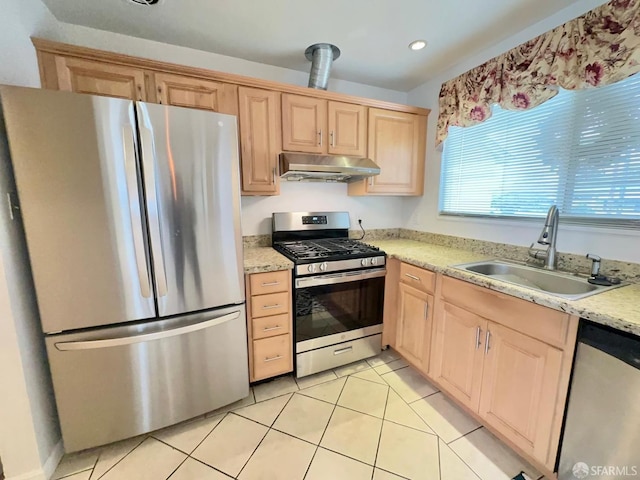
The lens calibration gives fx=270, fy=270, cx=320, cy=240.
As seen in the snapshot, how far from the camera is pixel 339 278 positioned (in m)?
1.99

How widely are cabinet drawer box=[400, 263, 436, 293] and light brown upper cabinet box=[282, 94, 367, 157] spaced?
3.47ft

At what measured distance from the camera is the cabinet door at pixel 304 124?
2055 millimetres

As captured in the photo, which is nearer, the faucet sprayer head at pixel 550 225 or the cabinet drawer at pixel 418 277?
the faucet sprayer head at pixel 550 225

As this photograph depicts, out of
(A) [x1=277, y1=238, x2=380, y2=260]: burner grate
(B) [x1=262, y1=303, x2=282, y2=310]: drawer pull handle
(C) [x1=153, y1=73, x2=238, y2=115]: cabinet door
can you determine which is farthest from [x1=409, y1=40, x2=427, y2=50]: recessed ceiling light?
(B) [x1=262, y1=303, x2=282, y2=310]: drawer pull handle

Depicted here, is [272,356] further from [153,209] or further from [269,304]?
[153,209]

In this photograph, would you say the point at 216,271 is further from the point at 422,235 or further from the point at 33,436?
the point at 422,235

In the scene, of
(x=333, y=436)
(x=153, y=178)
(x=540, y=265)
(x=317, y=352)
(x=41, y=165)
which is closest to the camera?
(x=41, y=165)

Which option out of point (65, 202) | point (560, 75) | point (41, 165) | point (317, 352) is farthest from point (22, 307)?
point (560, 75)

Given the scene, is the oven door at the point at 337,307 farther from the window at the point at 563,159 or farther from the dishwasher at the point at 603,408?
the dishwasher at the point at 603,408

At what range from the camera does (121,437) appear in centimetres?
144

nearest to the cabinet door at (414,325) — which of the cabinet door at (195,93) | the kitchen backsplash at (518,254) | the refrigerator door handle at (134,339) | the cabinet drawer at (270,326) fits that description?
the kitchen backsplash at (518,254)

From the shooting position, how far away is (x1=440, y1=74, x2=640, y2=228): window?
55.9 inches

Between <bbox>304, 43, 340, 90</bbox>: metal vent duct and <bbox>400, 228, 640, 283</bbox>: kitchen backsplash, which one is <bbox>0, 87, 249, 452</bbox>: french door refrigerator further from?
<bbox>400, 228, 640, 283</bbox>: kitchen backsplash

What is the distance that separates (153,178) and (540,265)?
7.64 ft
